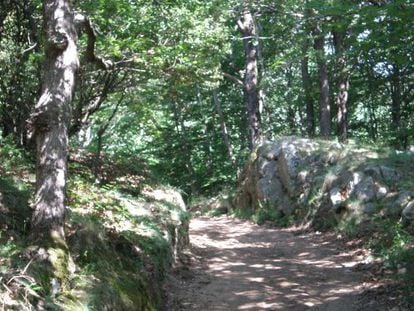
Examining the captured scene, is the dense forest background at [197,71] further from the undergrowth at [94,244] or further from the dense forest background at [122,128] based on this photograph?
the undergrowth at [94,244]

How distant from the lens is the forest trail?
676cm

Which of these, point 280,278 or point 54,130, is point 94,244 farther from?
point 280,278

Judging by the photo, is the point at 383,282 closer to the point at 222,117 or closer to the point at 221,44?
the point at 221,44

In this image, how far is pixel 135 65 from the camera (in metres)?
10.2

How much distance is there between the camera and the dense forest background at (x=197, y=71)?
26.8 feet

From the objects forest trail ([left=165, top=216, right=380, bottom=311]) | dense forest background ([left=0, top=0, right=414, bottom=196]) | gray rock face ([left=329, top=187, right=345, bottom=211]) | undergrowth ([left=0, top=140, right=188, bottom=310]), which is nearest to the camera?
Result: undergrowth ([left=0, top=140, right=188, bottom=310])

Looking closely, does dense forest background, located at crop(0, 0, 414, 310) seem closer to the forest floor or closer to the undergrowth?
the undergrowth

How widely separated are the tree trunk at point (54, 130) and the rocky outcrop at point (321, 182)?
6.33 meters

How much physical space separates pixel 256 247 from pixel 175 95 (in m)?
4.75

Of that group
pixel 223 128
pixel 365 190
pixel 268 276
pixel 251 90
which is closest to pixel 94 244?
pixel 268 276

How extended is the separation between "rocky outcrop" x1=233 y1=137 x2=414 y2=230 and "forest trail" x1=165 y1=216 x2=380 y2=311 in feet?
3.31

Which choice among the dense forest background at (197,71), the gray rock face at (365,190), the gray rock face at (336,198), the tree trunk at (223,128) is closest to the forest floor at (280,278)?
the gray rock face at (336,198)

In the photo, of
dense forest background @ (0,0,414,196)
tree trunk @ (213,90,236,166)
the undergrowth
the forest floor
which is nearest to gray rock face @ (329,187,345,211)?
the forest floor

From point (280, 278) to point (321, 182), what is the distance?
525 cm
